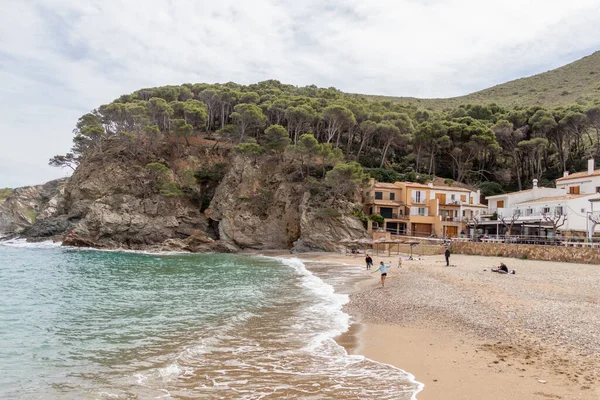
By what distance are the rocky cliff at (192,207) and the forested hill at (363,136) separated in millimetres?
2704

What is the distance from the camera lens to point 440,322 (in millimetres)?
12867

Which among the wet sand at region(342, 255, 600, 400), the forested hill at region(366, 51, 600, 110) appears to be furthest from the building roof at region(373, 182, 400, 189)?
the forested hill at region(366, 51, 600, 110)

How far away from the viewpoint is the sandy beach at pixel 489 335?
7.35 meters

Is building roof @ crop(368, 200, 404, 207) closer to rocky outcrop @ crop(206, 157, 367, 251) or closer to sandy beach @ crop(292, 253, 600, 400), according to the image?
rocky outcrop @ crop(206, 157, 367, 251)

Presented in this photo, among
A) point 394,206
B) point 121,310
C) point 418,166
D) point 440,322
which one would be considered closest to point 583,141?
point 418,166

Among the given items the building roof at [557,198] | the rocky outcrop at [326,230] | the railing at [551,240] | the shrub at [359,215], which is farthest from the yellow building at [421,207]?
the railing at [551,240]

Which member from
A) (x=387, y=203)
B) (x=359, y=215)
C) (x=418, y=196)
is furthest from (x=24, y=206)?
(x=418, y=196)

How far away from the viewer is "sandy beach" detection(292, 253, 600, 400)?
7348 mm

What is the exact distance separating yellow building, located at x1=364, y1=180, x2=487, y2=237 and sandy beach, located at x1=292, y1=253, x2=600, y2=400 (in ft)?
112

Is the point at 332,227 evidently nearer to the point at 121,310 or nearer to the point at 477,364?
the point at 121,310

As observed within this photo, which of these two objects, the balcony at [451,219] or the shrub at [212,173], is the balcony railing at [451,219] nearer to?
the balcony at [451,219]

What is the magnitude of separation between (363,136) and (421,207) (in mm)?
17096

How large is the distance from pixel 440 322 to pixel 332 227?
1505 inches

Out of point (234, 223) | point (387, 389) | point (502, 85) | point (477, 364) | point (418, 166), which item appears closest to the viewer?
point (387, 389)
